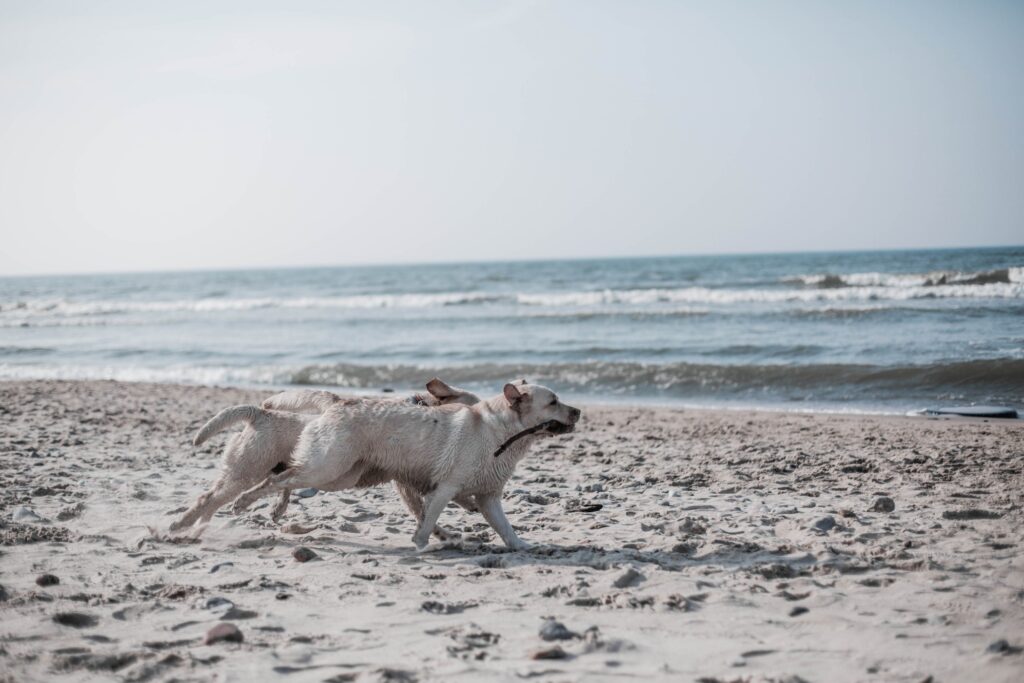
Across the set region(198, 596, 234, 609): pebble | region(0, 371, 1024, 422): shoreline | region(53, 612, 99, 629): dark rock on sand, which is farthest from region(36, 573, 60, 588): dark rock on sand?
region(0, 371, 1024, 422): shoreline

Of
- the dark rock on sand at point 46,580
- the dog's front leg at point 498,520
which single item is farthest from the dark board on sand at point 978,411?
the dark rock on sand at point 46,580

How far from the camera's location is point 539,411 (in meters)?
6.63

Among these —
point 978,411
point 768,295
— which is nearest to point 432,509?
point 978,411

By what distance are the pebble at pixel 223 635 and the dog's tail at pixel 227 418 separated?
92.9 inches

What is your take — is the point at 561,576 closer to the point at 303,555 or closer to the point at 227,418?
the point at 303,555

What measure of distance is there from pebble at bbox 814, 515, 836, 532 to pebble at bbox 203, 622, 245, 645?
4.08m

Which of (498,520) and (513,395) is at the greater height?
(513,395)

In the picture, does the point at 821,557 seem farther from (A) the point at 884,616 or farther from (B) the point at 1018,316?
(B) the point at 1018,316

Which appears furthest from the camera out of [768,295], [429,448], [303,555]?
[768,295]

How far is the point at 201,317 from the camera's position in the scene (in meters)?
38.0

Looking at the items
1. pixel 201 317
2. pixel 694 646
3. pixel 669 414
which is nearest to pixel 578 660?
pixel 694 646

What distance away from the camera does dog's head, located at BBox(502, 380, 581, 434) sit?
6602mm

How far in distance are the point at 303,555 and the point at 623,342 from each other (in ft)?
57.6

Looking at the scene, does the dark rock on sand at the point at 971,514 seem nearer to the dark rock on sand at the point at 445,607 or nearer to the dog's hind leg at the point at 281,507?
the dark rock on sand at the point at 445,607
